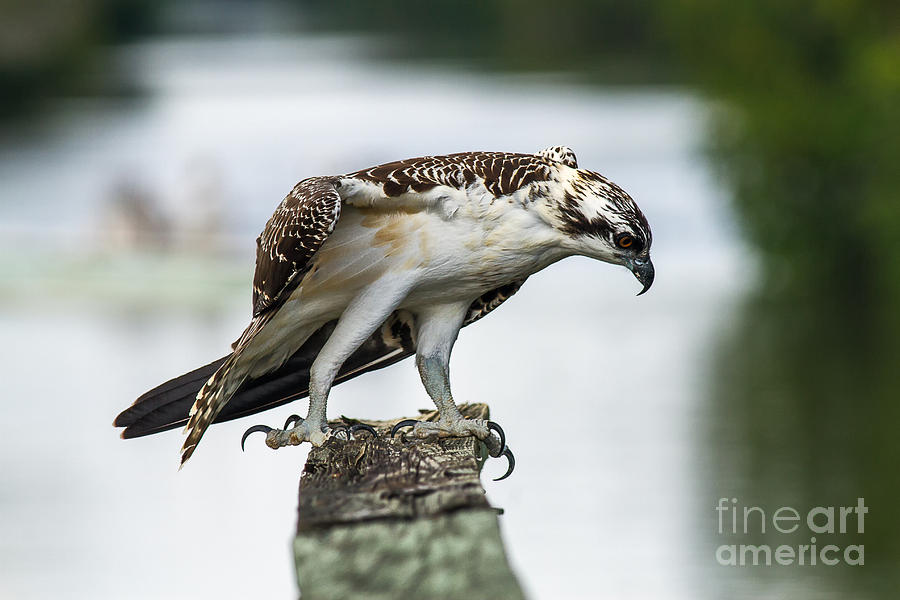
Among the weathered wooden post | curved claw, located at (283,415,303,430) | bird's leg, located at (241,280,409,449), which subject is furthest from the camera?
curved claw, located at (283,415,303,430)

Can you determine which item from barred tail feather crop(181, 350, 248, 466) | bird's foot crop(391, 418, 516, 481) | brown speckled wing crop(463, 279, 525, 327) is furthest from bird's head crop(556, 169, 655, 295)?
barred tail feather crop(181, 350, 248, 466)

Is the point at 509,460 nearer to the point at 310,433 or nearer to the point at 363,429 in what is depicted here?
the point at 363,429

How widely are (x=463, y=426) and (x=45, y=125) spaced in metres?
26.0

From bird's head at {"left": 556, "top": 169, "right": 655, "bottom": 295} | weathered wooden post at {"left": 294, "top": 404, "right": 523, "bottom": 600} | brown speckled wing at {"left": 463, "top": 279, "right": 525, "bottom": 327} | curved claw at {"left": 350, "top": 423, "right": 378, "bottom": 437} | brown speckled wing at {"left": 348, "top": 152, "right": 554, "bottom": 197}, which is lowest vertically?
weathered wooden post at {"left": 294, "top": 404, "right": 523, "bottom": 600}

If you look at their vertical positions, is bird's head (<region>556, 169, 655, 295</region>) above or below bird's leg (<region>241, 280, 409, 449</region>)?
above

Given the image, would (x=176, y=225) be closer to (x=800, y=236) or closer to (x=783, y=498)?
(x=800, y=236)

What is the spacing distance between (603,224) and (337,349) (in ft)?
1.83

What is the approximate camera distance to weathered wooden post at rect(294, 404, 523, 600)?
1.90 metres

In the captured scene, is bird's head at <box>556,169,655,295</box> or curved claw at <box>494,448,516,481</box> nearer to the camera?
bird's head at <box>556,169,655,295</box>

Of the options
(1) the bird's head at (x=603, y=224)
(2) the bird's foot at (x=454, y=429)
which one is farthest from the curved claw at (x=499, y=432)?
(1) the bird's head at (x=603, y=224)

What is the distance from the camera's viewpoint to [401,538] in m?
1.98

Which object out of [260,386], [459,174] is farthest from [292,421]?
[459,174]

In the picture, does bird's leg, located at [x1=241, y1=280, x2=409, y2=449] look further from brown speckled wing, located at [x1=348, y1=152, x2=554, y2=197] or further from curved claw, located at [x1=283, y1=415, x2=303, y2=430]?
brown speckled wing, located at [x1=348, y1=152, x2=554, y2=197]

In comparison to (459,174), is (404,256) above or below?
below
